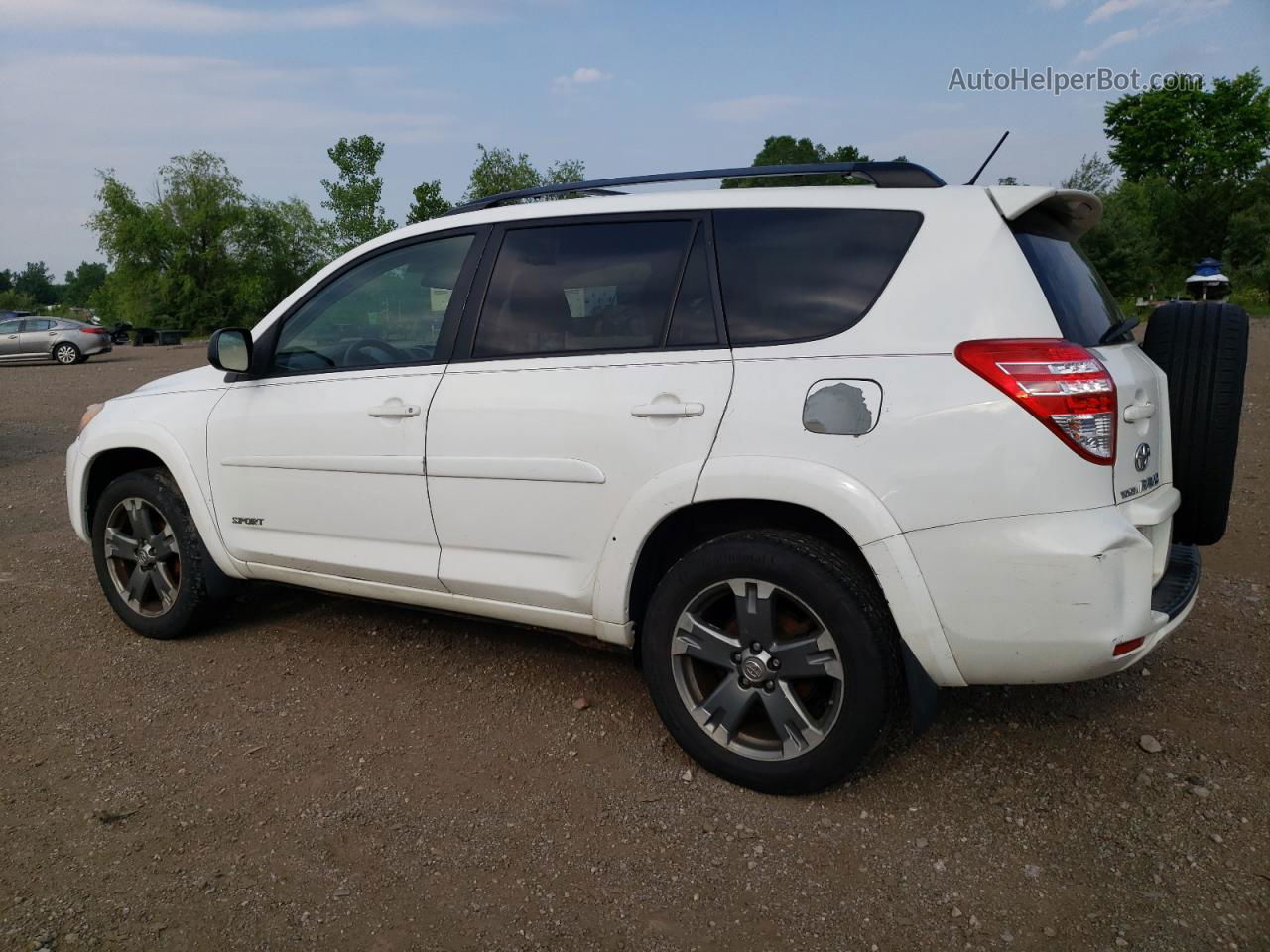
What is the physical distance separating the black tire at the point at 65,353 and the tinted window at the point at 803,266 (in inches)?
1134

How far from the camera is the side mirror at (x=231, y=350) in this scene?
3.95m

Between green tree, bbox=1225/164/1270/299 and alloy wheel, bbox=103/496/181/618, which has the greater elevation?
alloy wheel, bbox=103/496/181/618

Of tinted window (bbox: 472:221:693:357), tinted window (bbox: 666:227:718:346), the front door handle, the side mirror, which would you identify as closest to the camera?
tinted window (bbox: 666:227:718:346)

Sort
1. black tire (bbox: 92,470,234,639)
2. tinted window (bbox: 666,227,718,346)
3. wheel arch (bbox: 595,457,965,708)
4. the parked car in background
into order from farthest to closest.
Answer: the parked car in background
black tire (bbox: 92,470,234,639)
tinted window (bbox: 666,227,718,346)
wheel arch (bbox: 595,457,965,708)

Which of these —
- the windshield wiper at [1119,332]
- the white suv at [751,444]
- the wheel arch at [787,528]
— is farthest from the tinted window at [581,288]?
the windshield wiper at [1119,332]

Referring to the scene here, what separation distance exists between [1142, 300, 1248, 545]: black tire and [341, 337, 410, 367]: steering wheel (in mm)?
2709

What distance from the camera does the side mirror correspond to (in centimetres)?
395

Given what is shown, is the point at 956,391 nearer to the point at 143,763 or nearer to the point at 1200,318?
the point at 1200,318

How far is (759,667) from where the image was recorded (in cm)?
301

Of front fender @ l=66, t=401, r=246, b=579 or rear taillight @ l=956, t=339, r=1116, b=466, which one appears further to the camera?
front fender @ l=66, t=401, r=246, b=579

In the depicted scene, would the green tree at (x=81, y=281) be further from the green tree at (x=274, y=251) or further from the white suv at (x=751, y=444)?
the white suv at (x=751, y=444)

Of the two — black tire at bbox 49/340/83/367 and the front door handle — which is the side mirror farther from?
black tire at bbox 49/340/83/367

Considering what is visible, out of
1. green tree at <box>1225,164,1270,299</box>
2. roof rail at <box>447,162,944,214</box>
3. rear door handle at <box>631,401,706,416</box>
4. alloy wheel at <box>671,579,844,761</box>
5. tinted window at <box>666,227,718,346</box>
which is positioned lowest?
green tree at <box>1225,164,1270,299</box>

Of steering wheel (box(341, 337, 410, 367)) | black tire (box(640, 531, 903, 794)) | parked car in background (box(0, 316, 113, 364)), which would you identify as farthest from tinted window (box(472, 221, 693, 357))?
parked car in background (box(0, 316, 113, 364))
